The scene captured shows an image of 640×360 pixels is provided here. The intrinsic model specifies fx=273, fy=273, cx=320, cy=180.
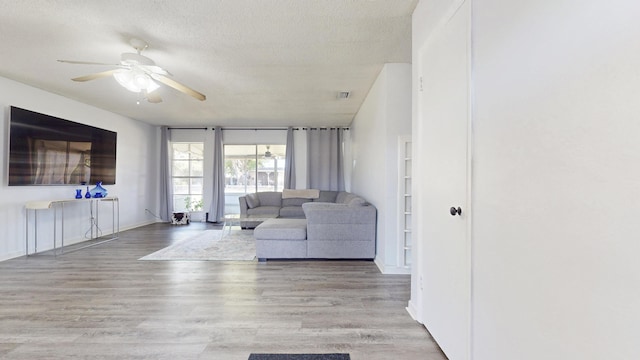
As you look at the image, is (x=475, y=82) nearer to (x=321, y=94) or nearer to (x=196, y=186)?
(x=321, y=94)

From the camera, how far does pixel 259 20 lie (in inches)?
94.9

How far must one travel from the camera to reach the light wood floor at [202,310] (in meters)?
1.82

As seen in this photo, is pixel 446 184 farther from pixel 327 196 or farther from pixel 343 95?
pixel 327 196

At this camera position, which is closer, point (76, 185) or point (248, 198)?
point (76, 185)

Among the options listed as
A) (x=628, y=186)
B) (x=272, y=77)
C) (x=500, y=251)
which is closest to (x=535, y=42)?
(x=628, y=186)

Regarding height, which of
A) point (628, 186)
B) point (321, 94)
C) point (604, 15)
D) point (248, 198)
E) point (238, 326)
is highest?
point (321, 94)

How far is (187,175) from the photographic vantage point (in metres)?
7.36

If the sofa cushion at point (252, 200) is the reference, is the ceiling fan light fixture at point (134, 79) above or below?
above

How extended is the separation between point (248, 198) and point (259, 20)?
4.47 meters

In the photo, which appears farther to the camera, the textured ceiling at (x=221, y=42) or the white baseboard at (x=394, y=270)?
the white baseboard at (x=394, y=270)

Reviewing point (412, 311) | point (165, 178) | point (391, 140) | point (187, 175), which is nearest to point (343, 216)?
point (391, 140)

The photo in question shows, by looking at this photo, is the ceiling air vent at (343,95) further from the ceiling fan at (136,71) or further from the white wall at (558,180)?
the white wall at (558,180)

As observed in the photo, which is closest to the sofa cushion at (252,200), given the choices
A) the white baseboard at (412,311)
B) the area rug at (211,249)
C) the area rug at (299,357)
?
the area rug at (211,249)

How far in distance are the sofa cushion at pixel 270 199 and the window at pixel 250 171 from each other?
1.86 ft
